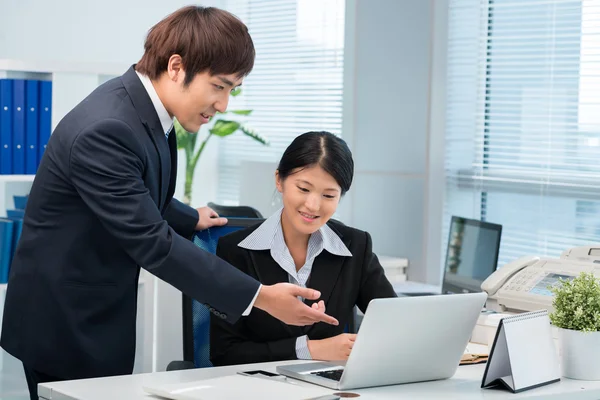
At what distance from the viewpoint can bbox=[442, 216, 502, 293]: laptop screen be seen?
143 inches

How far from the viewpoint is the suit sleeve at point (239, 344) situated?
7.20ft

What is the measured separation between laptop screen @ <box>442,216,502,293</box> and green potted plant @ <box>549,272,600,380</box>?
1.54m

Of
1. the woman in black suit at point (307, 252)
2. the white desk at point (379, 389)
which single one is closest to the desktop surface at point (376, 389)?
the white desk at point (379, 389)

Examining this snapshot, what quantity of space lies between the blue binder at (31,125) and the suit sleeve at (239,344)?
1565 millimetres

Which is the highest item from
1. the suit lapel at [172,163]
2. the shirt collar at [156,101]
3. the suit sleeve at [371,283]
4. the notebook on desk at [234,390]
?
the shirt collar at [156,101]

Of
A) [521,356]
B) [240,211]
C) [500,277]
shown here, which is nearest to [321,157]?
[500,277]

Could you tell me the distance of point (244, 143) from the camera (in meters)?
6.64

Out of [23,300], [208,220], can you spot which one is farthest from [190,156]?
[23,300]

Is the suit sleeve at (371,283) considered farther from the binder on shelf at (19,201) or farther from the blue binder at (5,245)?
the binder on shelf at (19,201)

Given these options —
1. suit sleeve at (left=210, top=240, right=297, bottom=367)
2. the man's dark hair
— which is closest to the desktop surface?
suit sleeve at (left=210, top=240, right=297, bottom=367)

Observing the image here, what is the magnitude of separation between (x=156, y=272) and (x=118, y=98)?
41cm

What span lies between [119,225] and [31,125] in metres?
1.89

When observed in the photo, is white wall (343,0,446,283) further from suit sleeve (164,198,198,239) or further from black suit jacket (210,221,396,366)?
suit sleeve (164,198,198,239)

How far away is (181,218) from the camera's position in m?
2.42
